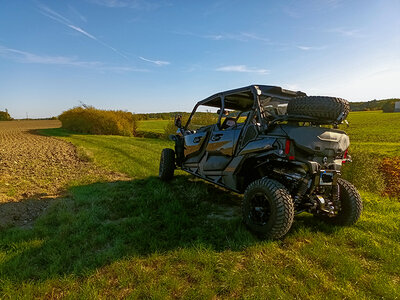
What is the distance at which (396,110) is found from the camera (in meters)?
52.4

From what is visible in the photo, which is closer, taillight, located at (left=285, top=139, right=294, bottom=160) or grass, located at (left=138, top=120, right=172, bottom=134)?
taillight, located at (left=285, top=139, right=294, bottom=160)

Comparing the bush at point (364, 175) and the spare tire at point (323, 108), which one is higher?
the spare tire at point (323, 108)

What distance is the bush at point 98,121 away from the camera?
74.7 ft

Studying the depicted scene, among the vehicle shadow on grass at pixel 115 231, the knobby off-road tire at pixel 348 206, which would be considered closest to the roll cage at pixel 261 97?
the knobby off-road tire at pixel 348 206

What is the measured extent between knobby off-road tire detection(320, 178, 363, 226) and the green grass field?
0.46 feet

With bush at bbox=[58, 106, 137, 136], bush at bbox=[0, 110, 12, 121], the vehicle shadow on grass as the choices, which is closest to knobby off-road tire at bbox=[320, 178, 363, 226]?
the vehicle shadow on grass

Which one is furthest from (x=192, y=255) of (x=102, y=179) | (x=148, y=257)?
(x=102, y=179)

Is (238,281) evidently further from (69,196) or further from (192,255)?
(69,196)

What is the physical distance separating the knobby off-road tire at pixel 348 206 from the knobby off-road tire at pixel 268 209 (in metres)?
1.12

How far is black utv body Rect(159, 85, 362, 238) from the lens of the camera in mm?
2889

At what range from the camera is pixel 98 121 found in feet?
74.5

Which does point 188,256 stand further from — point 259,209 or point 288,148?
point 288,148

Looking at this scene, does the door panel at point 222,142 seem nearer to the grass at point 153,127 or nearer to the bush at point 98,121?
the grass at point 153,127

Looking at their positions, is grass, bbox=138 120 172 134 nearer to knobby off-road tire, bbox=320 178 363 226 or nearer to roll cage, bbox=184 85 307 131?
roll cage, bbox=184 85 307 131
